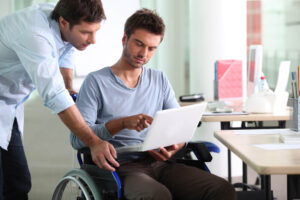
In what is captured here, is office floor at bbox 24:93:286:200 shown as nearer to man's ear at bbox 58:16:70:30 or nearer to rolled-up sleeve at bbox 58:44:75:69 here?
rolled-up sleeve at bbox 58:44:75:69

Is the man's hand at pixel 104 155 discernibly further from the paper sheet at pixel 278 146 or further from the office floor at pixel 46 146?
the office floor at pixel 46 146

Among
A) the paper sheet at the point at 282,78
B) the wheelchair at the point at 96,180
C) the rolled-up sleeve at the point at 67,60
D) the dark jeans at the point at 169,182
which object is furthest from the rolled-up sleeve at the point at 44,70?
the paper sheet at the point at 282,78

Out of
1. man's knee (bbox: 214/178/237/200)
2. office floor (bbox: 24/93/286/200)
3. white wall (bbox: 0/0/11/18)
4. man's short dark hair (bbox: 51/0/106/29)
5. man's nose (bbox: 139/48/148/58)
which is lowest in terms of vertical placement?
office floor (bbox: 24/93/286/200)

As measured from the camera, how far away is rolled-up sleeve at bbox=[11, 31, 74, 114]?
172 cm

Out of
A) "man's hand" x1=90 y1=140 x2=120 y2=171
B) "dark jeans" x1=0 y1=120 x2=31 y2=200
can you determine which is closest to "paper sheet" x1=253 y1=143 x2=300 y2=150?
"man's hand" x1=90 y1=140 x2=120 y2=171

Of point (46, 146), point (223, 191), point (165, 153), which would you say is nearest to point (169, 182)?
point (165, 153)

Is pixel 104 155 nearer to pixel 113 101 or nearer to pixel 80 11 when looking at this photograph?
pixel 113 101

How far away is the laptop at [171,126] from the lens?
1.59 meters

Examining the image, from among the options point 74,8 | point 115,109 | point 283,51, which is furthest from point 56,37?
point 283,51

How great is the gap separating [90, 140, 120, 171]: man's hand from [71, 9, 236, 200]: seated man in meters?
0.12

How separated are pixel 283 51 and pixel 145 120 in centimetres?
397

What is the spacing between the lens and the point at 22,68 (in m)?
1.93

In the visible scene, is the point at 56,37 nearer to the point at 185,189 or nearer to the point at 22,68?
the point at 22,68

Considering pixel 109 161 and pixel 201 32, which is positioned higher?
pixel 201 32
